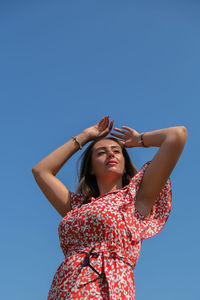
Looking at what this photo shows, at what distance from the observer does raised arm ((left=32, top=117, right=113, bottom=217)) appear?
4867 millimetres

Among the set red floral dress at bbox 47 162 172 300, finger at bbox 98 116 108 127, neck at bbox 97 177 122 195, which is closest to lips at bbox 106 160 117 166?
neck at bbox 97 177 122 195

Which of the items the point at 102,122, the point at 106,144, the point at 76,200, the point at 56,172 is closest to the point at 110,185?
the point at 76,200

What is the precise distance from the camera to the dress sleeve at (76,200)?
484 cm

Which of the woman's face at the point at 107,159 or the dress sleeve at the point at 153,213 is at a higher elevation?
the woman's face at the point at 107,159

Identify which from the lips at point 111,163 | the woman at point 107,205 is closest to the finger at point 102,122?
the woman at point 107,205

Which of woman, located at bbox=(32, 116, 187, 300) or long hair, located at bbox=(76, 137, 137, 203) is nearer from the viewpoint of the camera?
woman, located at bbox=(32, 116, 187, 300)

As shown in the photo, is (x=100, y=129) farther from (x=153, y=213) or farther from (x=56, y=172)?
(x=153, y=213)

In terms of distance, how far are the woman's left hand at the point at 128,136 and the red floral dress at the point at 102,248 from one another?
2.81 feet

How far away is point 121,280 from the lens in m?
3.82

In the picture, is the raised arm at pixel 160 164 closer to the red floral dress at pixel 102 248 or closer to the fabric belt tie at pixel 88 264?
the red floral dress at pixel 102 248

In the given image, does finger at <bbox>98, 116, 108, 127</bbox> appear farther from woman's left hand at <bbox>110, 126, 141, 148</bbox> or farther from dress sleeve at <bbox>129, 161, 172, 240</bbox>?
dress sleeve at <bbox>129, 161, 172, 240</bbox>

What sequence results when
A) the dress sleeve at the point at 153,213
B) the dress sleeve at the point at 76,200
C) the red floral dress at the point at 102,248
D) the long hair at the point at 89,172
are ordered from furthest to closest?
the long hair at the point at 89,172 < the dress sleeve at the point at 76,200 < the dress sleeve at the point at 153,213 < the red floral dress at the point at 102,248

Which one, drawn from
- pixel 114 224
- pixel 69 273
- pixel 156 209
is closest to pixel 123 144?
pixel 156 209

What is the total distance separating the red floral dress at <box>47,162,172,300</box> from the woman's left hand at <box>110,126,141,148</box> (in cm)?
86
